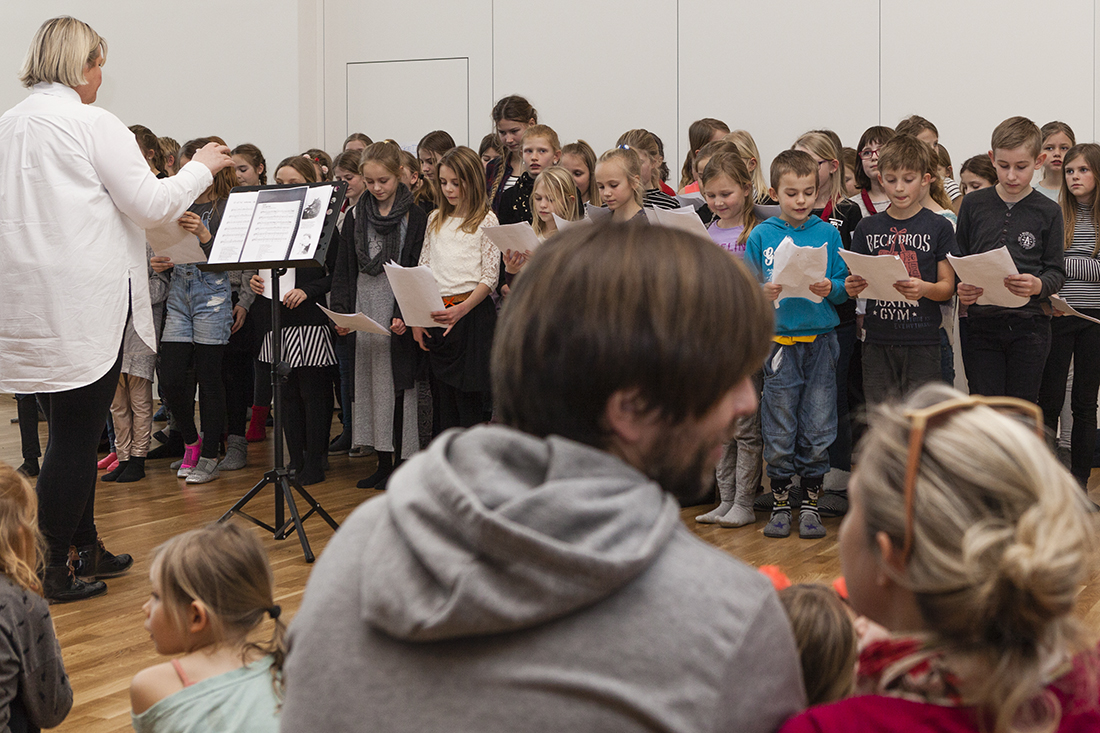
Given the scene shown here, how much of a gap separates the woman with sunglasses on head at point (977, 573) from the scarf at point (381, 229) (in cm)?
417

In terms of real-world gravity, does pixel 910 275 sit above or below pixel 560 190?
below

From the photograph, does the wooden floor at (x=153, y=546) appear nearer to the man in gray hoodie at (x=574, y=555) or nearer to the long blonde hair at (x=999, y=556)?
the man in gray hoodie at (x=574, y=555)

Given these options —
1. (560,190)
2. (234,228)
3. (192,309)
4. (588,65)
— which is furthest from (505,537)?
(588,65)

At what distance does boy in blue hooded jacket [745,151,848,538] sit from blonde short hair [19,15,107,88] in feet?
7.62

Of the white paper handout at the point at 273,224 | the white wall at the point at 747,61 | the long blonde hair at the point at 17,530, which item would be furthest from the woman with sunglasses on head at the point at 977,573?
the white wall at the point at 747,61

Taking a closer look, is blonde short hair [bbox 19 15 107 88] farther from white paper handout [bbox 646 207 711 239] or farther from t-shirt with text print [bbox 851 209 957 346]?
t-shirt with text print [bbox 851 209 957 346]

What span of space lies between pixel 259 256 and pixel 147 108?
466cm

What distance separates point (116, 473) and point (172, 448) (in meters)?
0.58

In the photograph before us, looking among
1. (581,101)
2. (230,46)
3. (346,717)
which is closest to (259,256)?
(346,717)

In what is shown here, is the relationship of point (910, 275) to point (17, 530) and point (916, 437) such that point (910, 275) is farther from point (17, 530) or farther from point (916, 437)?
point (916, 437)

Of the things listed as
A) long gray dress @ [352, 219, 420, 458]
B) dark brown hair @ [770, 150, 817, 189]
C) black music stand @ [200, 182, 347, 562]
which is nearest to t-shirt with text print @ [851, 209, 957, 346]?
dark brown hair @ [770, 150, 817, 189]

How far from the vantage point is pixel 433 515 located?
721 millimetres

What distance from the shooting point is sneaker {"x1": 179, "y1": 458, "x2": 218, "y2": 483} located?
4.91 m

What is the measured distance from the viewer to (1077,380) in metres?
4.39
